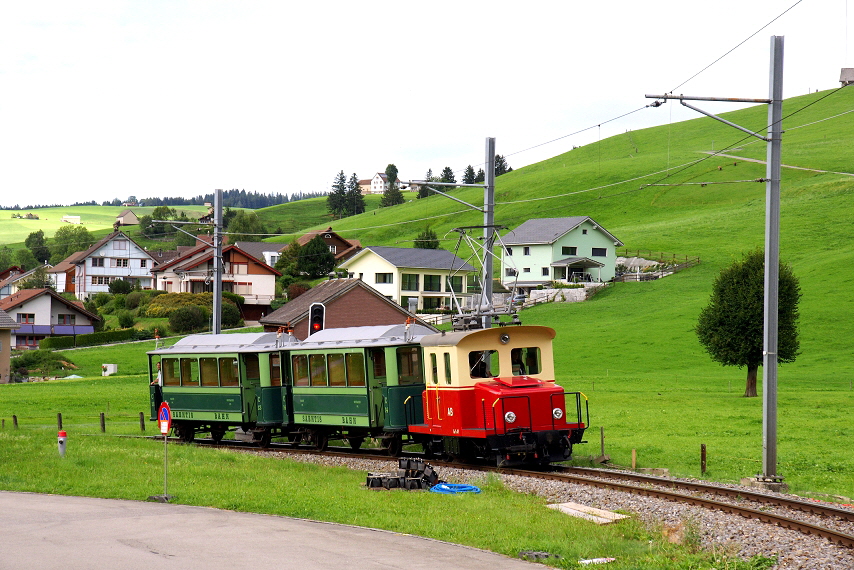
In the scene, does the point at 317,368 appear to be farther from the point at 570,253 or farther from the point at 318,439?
the point at 570,253

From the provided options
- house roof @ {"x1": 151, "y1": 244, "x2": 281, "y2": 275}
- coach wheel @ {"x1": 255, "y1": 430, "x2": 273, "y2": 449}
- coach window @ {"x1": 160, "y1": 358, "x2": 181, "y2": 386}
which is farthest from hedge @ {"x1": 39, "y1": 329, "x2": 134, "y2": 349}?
coach wheel @ {"x1": 255, "y1": 430, "x2": 273, "y2": 449}

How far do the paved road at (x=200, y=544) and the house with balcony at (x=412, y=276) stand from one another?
234 ft

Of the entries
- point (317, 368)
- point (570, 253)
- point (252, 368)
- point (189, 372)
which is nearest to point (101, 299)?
point (570, 253)

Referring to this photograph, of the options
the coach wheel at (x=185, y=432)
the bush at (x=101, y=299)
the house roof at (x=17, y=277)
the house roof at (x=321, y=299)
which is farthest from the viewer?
the house roof at (x=17, y=277)

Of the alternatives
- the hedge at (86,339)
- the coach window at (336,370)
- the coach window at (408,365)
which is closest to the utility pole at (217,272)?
the coach window at (336,370)

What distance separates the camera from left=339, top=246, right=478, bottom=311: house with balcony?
85812 millimetres

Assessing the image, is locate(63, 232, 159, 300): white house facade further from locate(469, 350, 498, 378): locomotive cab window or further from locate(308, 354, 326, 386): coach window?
locate(469, 350, 498, 378): locomotive cab window


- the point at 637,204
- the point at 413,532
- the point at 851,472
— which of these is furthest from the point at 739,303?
the point at 637,204

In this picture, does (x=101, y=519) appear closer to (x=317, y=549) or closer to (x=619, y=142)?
(x=317, y=549)

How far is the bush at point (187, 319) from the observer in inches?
3004

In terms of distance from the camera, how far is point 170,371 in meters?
29.8

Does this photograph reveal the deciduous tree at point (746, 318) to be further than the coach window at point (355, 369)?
Yes

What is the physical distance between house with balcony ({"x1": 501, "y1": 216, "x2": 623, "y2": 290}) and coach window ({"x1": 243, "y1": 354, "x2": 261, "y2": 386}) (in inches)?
2526

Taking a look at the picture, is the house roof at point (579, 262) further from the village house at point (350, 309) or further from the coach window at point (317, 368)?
the coach window at point (317, 368)
